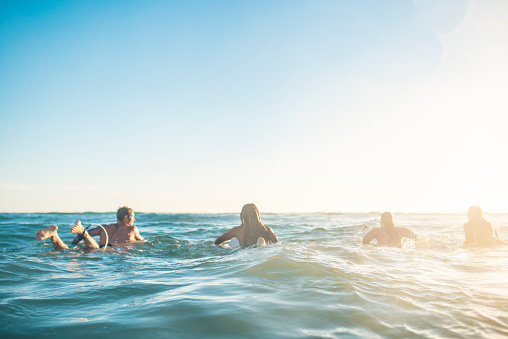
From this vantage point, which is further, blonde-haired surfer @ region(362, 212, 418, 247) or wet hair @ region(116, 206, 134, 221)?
wet hair @ region(116, 206, 134, 221)

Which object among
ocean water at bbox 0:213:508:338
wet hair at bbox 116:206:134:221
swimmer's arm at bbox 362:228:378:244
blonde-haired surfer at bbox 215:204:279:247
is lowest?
ocean water at bbox 0:213:508:338

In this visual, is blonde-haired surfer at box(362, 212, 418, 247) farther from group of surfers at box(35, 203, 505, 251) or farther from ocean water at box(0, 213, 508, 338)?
ocean water at box(0, 213, 508, 338)

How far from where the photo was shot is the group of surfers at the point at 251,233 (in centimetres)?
851

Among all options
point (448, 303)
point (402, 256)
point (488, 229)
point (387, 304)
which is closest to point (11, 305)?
point (387, 304)

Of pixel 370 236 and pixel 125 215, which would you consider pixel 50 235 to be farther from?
pixel 370 236

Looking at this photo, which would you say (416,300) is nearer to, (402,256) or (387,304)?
(387,304)

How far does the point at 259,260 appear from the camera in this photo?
5992 millimetres

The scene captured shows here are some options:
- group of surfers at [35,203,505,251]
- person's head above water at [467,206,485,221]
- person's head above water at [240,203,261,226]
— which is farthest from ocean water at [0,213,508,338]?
person's head above water at [467,206,485,221]

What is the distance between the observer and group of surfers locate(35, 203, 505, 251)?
851 cm

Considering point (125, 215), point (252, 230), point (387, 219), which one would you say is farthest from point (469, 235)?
point (125, 215)

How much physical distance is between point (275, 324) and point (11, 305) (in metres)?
3.13

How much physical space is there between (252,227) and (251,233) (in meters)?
0.16

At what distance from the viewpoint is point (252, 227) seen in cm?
859

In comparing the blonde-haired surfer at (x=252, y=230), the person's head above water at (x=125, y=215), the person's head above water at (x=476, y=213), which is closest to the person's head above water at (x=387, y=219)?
the person's head above water at (x=476, y=213)
